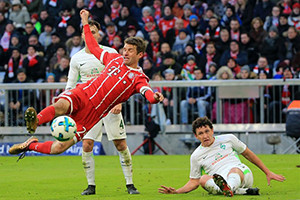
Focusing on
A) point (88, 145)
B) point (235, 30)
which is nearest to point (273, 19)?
point (235, 30)

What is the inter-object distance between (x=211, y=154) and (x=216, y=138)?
278mm

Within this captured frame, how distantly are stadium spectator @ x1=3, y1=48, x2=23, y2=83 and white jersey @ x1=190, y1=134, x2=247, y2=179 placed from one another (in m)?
12.1

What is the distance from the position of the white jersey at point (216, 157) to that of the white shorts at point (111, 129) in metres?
1.37

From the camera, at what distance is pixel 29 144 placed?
30.6 ft

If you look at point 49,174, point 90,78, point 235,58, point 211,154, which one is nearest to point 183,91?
point 235,58

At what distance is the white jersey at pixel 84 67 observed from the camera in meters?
11.0

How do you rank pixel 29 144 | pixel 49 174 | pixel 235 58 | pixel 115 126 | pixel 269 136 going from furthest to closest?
pixel 235 58, pixel 269 136, pixel 49 174, pixel 115 126, pixel 29 144

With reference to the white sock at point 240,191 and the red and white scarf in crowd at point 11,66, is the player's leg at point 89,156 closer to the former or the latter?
the white sock at point 240,191

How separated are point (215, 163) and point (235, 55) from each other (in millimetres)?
10350

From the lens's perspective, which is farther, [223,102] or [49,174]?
[223,102]

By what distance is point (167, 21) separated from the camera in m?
22.1

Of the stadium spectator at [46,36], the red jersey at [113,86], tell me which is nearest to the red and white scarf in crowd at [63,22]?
the stadium spectator at [46,36]

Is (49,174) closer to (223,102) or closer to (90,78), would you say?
(90,78)

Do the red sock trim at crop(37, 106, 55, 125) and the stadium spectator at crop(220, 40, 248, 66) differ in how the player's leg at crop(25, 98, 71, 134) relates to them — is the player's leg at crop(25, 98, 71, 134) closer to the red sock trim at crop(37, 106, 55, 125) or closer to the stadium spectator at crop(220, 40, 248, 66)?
the red sock trim at crop(37, 106, 55, 125)
